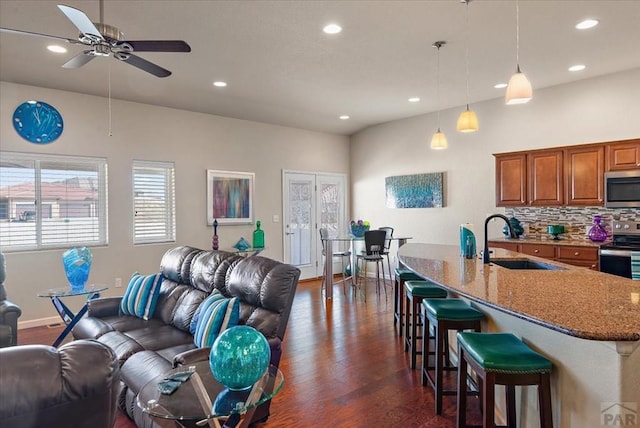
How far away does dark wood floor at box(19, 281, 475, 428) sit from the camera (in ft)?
8.43

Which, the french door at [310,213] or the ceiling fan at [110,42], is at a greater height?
the ceiling fan at [110,42]

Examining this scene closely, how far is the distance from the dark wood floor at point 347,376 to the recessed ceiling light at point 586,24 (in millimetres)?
3266

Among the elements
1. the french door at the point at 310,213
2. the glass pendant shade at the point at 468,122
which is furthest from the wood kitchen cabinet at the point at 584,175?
the french door at the point at 310,213

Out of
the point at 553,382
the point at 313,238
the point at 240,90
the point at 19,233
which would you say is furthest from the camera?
the point at 313,238

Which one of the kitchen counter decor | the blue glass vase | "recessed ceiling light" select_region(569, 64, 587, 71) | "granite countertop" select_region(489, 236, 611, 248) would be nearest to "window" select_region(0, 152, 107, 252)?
the blue glass vase

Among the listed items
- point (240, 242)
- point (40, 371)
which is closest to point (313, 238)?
point (240, 242)

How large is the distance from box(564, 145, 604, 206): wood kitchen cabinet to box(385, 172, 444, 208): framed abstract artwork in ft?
6.31

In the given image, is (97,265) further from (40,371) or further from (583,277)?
(583,277)

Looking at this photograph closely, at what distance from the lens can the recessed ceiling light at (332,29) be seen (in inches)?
131

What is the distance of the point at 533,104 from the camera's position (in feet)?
17.5

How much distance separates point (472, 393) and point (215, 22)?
11.1ft

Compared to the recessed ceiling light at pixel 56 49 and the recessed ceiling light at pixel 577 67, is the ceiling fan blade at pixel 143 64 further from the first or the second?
the recessed ceiling light at pixel 577 67

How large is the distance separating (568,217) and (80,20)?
5.61m

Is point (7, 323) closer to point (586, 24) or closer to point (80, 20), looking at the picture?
point (80, 20)
